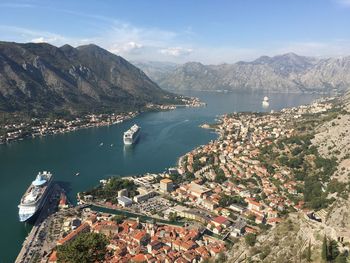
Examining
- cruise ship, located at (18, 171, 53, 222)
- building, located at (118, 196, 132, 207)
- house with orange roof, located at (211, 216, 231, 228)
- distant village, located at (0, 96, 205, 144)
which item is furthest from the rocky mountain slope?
distant village, located at (0, 96, 205, 144)

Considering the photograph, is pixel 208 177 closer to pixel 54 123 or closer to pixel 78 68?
pixel 54 123

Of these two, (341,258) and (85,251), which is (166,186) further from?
(341,258)

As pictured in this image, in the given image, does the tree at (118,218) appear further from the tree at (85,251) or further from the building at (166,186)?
the tree at (85,251)

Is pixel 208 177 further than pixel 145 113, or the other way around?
pixel 145 113

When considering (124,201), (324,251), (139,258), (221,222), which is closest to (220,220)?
(221,222)

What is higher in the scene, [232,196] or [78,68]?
[78,68]

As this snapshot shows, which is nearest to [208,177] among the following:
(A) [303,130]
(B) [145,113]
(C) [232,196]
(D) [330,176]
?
(C) [232,196]
